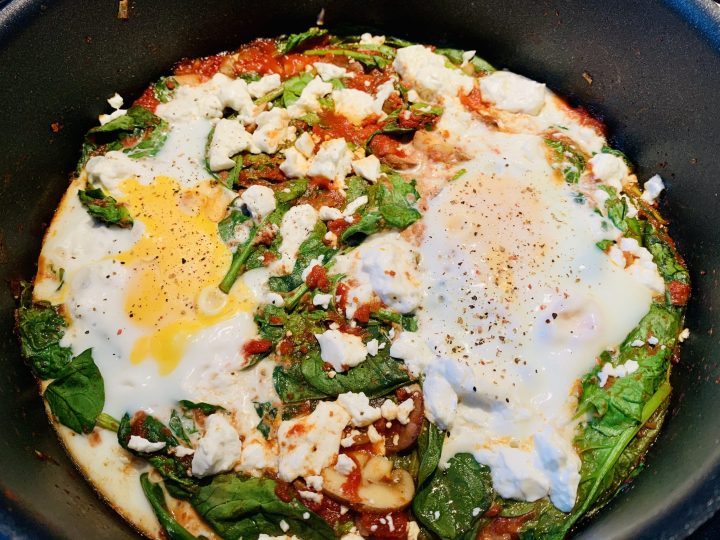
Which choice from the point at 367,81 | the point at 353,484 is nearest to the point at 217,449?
the point at 353,484

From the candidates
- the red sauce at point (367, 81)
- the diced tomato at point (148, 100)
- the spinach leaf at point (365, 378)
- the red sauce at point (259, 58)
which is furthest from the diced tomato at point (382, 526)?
the red sauce at point (259, 58)

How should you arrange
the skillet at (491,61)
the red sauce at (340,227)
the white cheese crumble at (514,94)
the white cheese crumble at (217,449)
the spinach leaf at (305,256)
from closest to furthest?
1. the skillet at (491,61)
2. the white cheese crumble at (217,449)
3. the spinach leaf at (305,256)
4. the red sauce at (340,227)
5. the white cheese crumble at (514,94)

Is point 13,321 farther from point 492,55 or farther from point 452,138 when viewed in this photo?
point 492,55

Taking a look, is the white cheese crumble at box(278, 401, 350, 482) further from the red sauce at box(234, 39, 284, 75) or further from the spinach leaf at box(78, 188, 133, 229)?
the red sauce at box(234, 39, 284, 75)

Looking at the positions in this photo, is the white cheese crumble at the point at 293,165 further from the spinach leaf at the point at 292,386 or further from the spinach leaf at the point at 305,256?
the spinach leaf at the point at 292,386

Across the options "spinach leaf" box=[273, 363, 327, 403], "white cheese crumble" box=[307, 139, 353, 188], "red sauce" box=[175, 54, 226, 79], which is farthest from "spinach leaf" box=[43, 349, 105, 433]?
"red sauce" box=[175, 54, 226, 79]

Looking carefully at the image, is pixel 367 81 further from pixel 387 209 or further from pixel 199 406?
pixel 199 406
